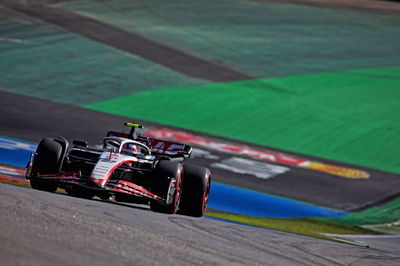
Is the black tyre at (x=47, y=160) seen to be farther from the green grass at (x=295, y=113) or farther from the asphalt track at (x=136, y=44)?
the asphalt track at (x=136, y=44)

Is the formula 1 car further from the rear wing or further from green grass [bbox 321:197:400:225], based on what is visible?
green grass [bbox 321:197:400:225]

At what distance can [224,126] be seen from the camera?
26.1m

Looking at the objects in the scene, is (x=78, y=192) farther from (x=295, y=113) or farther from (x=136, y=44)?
(x=136, y=44)

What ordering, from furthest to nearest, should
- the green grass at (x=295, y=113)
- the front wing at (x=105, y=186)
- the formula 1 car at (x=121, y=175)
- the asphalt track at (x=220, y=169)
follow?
the green grass at (x=295, y=113) → the asphalt track at (x=220, y=169) → the formula 1 car at (x=121, y=175) → the front wing at (x=105, y=186)

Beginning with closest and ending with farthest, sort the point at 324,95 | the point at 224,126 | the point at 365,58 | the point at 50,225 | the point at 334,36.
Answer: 1. the point at 50,225
2. the point at 224,126
3. the point at 324,95
4. the point at 365,58
5. the point at 334,36

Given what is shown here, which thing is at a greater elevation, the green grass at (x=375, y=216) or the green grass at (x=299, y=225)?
the green grass at (x=375, y=216)

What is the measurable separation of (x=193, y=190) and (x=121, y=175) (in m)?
1.47

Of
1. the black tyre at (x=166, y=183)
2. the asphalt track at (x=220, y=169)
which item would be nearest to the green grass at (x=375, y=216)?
the asphalt track at (x=220, y=169)

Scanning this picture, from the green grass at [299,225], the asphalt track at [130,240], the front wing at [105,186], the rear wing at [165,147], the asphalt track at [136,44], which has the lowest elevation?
the asphalt track at [130,240]

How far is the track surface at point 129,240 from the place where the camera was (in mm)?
7402

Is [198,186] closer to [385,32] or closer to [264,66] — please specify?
[264,66]

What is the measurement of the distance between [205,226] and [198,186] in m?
1.41

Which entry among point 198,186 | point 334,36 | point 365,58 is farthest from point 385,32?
point 198,186

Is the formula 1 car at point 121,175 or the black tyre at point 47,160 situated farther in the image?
the black tyre at point 47,160
